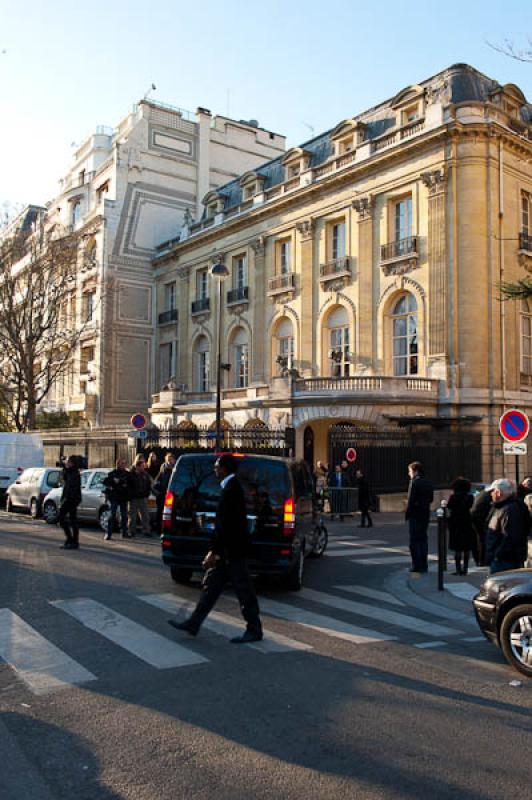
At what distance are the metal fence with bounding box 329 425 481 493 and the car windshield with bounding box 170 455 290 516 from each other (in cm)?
1532

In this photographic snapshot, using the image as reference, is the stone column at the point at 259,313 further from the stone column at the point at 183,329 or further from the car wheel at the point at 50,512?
the car wheel at the point at 50,512

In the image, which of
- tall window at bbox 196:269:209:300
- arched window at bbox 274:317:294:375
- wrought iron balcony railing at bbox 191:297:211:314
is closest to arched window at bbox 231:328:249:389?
wrought iron balcony railing at bbox 191:297:211:314

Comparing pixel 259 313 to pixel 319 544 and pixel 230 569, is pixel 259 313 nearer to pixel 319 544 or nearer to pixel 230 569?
pixel 319 544

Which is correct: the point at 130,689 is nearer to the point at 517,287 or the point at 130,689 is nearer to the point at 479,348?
the point at 517,287

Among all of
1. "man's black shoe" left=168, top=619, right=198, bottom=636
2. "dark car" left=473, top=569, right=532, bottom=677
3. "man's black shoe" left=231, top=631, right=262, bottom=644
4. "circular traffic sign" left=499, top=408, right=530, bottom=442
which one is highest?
"circular traffic sign" left=499, top=408, right=530, bottom=442

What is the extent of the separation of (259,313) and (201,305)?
576 centimetres

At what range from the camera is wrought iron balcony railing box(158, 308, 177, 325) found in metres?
45.9

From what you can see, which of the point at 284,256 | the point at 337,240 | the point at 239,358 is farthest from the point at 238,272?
the point at 337,240

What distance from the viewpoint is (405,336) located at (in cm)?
3145

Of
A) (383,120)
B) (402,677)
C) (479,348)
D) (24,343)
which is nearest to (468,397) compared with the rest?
(479,348)

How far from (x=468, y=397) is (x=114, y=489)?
17.4 m

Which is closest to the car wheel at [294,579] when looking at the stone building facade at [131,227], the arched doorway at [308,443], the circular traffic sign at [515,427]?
the circular traffic sign at [515,427]

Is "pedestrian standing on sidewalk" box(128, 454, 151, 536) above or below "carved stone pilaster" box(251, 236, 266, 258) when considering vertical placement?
below

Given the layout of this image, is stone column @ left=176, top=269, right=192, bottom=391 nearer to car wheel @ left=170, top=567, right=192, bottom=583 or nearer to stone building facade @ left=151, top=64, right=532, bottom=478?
stone building facade @ left=151, top=64, right=532, bottom=478
